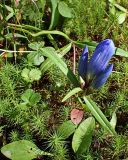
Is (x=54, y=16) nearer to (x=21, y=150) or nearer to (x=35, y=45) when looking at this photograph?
(x=35, y=45)

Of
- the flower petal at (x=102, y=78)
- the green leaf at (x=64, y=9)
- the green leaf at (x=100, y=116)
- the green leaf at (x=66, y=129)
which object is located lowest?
the green leaf at (x=66, y=129)

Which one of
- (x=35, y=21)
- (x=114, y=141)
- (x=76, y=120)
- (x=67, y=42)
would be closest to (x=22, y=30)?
(x=35, y=21)

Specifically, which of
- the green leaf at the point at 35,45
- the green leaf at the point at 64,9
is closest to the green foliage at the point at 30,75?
the green leaf at the point at 35,45

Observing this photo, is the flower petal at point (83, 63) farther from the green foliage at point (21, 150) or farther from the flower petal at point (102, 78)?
the green foliage at point (21, 150)

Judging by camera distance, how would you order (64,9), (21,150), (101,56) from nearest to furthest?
(101,56), (21,150), (64,9)

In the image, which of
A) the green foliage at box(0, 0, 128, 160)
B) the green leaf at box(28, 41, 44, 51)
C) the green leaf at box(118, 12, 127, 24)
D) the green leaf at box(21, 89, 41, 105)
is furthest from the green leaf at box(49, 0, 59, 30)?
the green leaf at box(21, 89, 41, 105)

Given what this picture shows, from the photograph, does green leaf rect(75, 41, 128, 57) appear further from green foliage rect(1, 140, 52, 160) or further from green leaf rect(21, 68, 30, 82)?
green foliage rect(1, 140, 52, 160)

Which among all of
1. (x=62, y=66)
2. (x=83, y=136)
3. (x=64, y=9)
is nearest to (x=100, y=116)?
(x=83, y=136)
